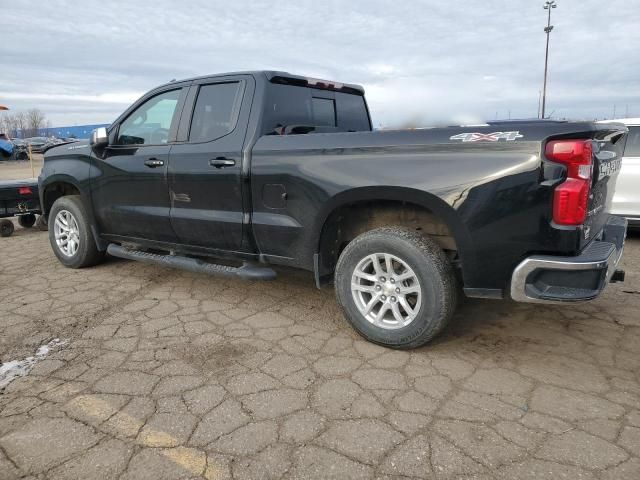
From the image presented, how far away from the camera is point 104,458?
90.4 inches

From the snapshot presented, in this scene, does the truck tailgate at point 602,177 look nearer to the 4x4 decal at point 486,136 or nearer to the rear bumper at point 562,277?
the rear bumper at point 562,277

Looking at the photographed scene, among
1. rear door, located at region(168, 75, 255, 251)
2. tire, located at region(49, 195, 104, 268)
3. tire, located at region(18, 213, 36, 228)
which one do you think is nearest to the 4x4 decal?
rear door, located at region(168, 75, 255, 251)

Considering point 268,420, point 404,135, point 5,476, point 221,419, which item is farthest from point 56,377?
point 404,135

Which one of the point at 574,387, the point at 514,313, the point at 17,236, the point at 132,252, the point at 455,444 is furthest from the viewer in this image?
the point at 17,236

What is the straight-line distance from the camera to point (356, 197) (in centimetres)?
333

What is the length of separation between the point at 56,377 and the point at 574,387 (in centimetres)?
303

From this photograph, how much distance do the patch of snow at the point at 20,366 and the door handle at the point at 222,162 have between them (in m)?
1.68

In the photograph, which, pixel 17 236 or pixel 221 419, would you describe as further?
pixel 17 236

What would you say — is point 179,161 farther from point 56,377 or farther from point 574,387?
point 574,387

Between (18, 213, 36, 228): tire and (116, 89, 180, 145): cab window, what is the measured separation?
14.6ft

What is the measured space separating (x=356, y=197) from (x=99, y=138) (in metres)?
2.82

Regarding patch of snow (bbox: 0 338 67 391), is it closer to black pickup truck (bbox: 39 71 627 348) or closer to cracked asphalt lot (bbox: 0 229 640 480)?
cracked asphalt lot (bbox: 0 229 640 480)

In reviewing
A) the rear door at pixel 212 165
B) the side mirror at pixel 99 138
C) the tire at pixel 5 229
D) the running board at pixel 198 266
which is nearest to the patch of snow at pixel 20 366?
the running board at pixel 198 266

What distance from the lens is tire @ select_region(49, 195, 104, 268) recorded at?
208 inches
